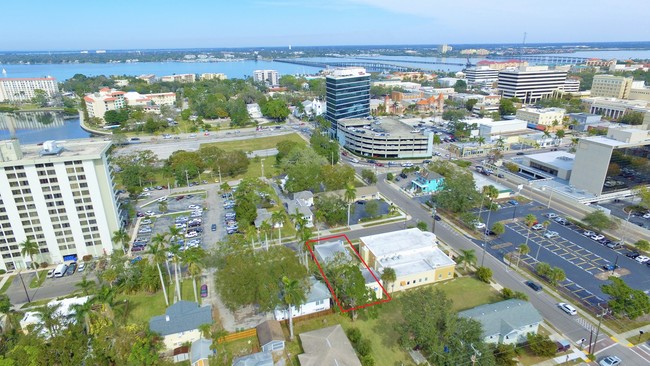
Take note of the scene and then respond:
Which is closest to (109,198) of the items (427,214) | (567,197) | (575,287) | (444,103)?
(427,214)

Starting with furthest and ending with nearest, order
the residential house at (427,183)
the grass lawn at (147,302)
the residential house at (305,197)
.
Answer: the residential house at (427,183)
the residential house at (305,197)
the grass lawn at (147,302)

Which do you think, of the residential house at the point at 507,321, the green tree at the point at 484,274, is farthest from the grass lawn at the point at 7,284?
the green tree at the point at 484,274

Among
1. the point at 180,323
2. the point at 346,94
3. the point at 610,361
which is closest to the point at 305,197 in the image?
the point at 180,323

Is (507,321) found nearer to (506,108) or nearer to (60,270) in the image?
(60,270)

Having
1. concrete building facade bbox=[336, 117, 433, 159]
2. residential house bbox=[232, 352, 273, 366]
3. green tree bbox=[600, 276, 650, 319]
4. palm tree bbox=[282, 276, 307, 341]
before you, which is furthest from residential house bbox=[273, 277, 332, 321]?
concrete building facade bbox=[336, 117, 433, 159]

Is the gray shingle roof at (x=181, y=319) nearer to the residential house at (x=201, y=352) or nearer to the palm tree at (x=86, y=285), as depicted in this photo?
the residential house at (x=201, y=352)

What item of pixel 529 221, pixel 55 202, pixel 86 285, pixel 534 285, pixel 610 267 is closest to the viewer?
pixel 86 285
